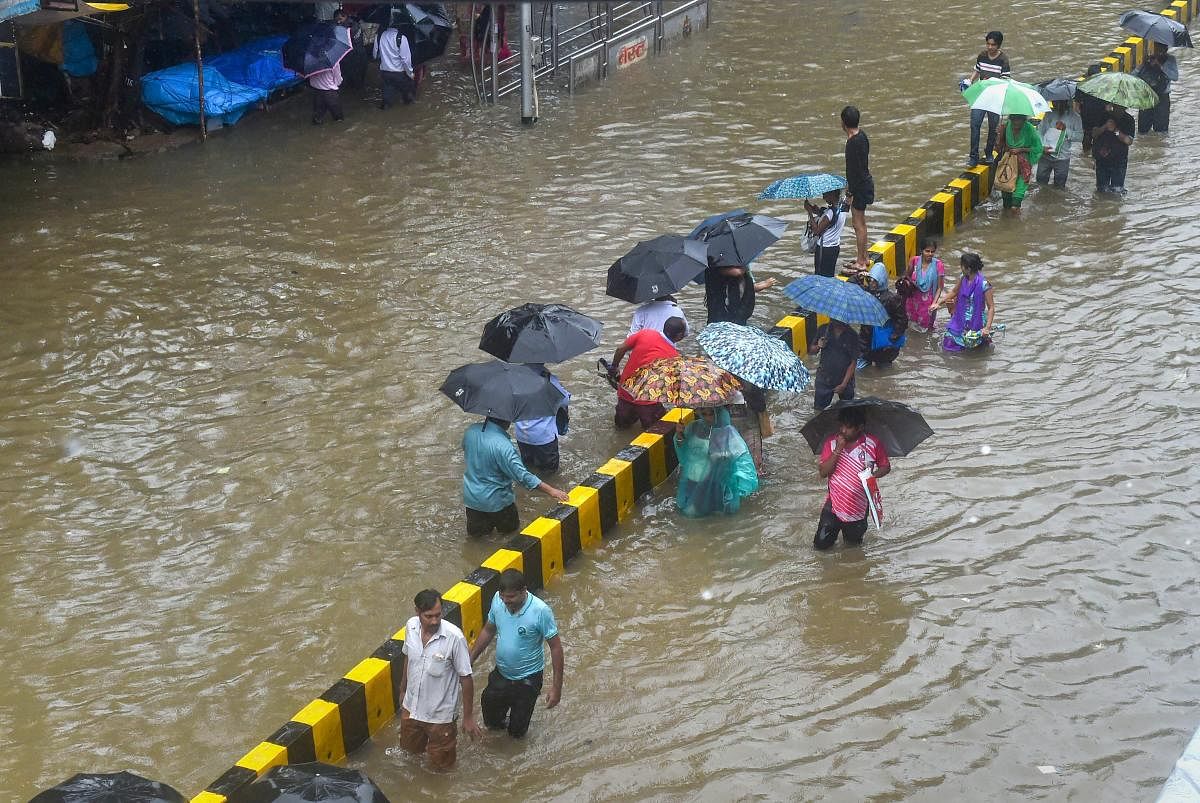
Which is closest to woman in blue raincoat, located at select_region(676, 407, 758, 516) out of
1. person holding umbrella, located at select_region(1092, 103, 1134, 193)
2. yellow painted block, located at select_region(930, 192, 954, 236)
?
yellow painted block, located at select_region(930, 192, 954, 236)

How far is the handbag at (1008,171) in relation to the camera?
14422 mm

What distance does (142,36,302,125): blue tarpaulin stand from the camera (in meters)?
17.1

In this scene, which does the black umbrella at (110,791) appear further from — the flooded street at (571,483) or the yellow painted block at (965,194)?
the yellow painted block at (965,194)

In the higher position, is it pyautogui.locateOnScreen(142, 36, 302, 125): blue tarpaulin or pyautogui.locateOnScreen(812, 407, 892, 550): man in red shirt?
pyautogui.locateOnScreen(142, 36, 302, 125): blue tarpaulin

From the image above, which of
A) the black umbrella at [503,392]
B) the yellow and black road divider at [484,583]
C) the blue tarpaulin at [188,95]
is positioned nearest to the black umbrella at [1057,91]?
the yellow and black road divider at [484,583]

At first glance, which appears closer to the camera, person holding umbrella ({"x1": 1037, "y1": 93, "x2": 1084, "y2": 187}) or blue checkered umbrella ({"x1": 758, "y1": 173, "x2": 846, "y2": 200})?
blue checkered umbrella ({"x1": 758, "y1": 173, "x2": 846, "y2": 200})

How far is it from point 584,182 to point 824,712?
9.55 m

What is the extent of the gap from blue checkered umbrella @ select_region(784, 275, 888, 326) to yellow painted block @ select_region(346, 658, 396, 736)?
4200mm

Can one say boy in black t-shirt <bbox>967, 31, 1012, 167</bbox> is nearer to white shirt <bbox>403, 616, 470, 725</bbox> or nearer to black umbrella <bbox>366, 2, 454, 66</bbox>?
black umbrella <bbox>366, 2, 454, 66</bbox>

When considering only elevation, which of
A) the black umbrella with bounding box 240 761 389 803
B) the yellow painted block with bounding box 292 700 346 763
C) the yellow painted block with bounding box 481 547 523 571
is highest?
the black umbrella with bounding box 240 761 389 803

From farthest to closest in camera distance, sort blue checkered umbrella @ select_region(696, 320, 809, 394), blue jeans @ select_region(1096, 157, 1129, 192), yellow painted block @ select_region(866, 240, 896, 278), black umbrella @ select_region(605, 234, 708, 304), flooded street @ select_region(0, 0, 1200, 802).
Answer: blue jeans @ select_region(1096, 157, 1129, 192), yellow painted block @ select_region(866, 240, 896, 278), black umbrella @ select_region(605, 234, 708, 304), blue checkered umbrella @ select_region(696, 320, 809, 394), flooded street @ select_region(0, 0, 1200, 802)

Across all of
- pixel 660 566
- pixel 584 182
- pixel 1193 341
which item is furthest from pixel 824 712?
pixel 584 182

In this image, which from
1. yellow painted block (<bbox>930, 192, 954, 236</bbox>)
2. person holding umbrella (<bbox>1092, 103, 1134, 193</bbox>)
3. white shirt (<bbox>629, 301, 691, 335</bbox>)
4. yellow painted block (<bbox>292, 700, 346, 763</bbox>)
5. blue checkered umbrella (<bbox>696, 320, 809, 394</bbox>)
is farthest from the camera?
person holding umbrella (<bbox>1092, 103, 1134, 193</bbox>)

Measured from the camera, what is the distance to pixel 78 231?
14547 millimetres
